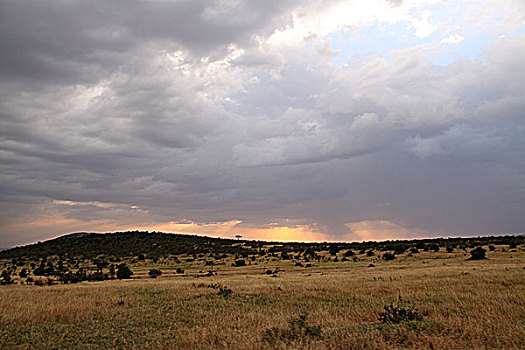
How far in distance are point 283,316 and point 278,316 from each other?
7.8 inches

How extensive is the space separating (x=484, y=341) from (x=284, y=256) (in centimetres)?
5355

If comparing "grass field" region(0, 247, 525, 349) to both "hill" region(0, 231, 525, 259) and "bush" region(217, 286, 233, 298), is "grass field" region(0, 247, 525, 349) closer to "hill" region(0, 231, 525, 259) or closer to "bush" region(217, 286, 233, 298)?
"bush" region(217, 286, 233, 298)

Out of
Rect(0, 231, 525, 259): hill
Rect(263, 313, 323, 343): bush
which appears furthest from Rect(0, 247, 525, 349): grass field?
Rect(0, 231, 525, 259): hill

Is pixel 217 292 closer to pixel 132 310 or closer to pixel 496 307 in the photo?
pixel 132 310

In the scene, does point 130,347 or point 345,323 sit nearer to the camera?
point 130,347

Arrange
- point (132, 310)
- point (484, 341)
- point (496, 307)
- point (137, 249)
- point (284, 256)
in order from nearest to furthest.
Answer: point (484, 341)
point (496, 307)
point (132, 310)
point (284, 256)
point (137, 249)

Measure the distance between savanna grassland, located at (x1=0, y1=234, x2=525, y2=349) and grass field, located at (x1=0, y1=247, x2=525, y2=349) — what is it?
40mm

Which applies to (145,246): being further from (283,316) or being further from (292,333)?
(292,333)

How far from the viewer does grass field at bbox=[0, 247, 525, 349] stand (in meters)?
10.8

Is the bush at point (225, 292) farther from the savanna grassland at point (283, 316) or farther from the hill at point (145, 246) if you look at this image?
the hill at point (145, 246)

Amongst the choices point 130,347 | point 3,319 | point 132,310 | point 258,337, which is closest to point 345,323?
point 258,337

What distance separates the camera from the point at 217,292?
71.8ft

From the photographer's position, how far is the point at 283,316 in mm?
14953

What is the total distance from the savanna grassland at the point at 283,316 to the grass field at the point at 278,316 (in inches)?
1.6
